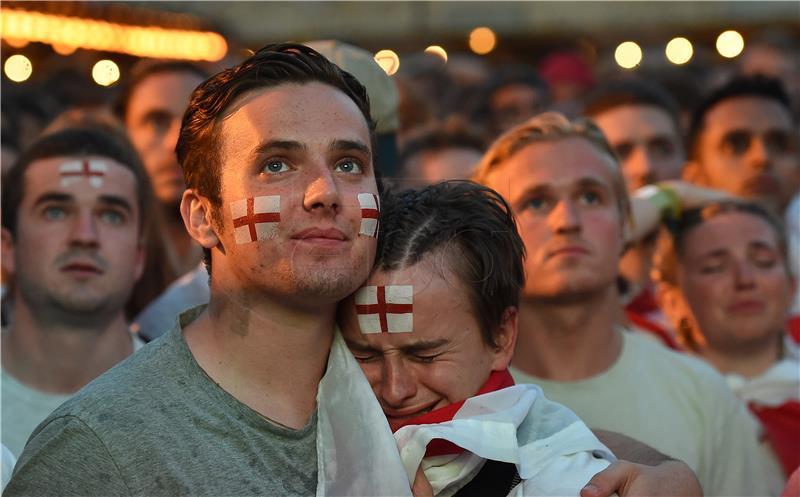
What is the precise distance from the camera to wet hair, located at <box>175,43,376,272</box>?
3.05 metres

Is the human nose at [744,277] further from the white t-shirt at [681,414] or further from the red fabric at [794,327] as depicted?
the red fabric at [794,327]

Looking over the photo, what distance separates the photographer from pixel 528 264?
4418 mm

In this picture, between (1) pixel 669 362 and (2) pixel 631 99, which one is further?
(2) pixel 631 99

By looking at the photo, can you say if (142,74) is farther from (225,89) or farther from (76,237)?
(225,89)

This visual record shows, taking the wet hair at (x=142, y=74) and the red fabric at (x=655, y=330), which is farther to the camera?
the wet hair at (x=142, y=74)

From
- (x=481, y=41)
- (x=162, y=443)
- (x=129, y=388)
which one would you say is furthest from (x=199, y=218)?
(x=481, y=41)

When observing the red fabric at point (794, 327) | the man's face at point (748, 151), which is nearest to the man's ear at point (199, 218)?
the red fabric at point (794, 327)

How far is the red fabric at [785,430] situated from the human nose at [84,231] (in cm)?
265

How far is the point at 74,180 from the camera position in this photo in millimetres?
4578

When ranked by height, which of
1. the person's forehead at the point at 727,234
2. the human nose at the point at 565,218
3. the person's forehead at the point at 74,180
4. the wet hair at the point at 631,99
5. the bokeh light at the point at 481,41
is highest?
the bokeh light at the point at 481,41

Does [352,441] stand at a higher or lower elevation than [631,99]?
lower

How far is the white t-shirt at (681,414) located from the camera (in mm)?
4199

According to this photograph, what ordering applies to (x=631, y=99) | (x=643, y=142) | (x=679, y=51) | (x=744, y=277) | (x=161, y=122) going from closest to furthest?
(x=744, y=277)
(x=161, y=122)
(x=643, y=142)
(x=631, y=99)
(x=679, y=51)

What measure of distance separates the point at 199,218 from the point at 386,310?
546 millimetres
